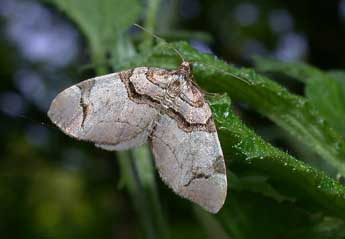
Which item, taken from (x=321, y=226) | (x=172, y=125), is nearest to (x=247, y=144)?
(x=321, y=226)

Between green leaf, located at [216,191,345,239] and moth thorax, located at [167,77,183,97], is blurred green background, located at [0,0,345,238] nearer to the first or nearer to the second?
moth thorax, located at [167,77,183,97]

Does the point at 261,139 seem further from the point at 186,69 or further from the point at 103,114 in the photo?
the point at 103,114

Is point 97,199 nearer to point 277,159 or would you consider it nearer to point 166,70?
point 166,70

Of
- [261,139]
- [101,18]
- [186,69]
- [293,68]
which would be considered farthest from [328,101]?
[101,18]

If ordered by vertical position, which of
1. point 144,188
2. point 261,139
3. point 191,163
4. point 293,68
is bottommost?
point 144,188

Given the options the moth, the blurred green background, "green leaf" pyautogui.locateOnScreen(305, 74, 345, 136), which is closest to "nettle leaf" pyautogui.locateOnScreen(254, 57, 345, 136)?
"green leaf" pyautogui.locateOnScreen(305, 74, 345, 136)
